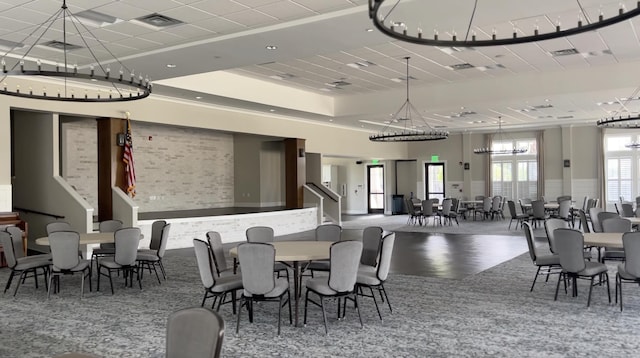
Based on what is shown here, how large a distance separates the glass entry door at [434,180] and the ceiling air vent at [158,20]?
1846 cm

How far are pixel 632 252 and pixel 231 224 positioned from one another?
9611mm

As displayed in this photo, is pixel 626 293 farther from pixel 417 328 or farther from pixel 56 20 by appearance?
pixel 56 20

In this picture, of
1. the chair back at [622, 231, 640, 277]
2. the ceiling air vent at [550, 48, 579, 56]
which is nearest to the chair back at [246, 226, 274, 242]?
the chair back at [622, 231, 640, 277]

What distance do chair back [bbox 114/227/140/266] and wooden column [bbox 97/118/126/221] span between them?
192 inches

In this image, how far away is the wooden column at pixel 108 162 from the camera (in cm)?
1184

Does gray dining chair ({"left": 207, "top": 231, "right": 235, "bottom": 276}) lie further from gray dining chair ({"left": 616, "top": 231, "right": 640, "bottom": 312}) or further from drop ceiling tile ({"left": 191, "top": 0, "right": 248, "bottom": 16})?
gray dining chair ({"left": 616, "top": 231, "right": 640, "bottom": 312})

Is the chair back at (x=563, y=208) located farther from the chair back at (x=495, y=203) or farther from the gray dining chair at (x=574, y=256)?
the gray dining chair at (x=574, y=256)

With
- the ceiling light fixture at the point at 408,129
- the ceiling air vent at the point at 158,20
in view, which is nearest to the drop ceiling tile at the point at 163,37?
the ceiling air vent at the point at 158,20

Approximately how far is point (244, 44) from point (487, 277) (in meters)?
5.01

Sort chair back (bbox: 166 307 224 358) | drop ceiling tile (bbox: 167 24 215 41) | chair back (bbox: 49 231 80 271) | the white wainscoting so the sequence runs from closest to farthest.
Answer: chair back (bbox: 166 307 224 358), chair back (bbox: 49 231 80 271), drop ceiling tile (bbox: 167 24 215 41), the white wainscoting

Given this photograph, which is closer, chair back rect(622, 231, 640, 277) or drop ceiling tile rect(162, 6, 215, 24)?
chair back rect(622, 231, 640, 277)

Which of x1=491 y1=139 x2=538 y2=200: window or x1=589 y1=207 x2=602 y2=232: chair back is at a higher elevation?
x1=491 y1=139 x2=538 y2=200: window

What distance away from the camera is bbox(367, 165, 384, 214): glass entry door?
24547mm

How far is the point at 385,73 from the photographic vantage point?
12000 millimetres
